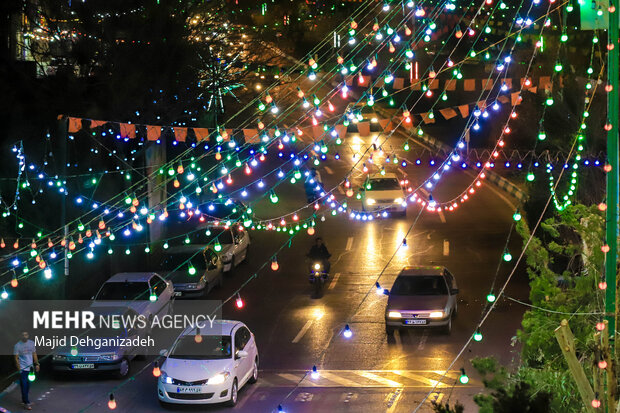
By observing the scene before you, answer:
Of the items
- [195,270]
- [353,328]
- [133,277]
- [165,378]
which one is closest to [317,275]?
[353,328]

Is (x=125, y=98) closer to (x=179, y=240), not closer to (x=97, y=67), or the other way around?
(x=97, y=67)

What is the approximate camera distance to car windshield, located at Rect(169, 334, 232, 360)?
16.8 metres

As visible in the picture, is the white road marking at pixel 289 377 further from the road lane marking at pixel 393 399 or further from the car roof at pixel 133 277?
the car roof at pixel 133 277

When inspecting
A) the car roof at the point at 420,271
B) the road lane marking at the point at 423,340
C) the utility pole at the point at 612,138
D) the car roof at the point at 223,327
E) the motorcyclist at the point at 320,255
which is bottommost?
the road lane marking at the point at 423,340

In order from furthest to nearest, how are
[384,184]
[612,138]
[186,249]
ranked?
[384,184]
[186,249]
[612,138]

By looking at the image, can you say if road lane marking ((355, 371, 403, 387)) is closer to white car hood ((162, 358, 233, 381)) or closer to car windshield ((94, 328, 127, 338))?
white car hood ((162, 358, 233, 381))

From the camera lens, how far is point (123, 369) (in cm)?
1828

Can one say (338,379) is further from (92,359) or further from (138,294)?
(138,294)

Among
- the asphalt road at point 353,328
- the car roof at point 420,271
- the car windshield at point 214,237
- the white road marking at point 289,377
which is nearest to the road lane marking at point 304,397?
the asphalt road at point 353,328

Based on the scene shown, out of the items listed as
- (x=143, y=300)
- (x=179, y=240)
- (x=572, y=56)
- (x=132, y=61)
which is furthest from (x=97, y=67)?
(x=572, y=56)

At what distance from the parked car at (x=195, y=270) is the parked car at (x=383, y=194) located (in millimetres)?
9120

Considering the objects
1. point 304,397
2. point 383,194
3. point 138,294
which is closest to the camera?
point 304,397

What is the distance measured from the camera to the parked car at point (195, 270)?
917 inches

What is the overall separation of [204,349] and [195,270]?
6.02 m
